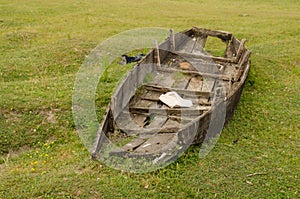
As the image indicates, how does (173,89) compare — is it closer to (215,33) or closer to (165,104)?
(165,104)

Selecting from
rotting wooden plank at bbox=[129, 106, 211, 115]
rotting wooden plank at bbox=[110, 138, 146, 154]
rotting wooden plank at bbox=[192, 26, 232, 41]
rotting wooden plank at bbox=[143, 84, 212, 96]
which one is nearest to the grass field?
rotting wooden plank at bbox=[110, 138, 146, 154]

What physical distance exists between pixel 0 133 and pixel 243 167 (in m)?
4.46

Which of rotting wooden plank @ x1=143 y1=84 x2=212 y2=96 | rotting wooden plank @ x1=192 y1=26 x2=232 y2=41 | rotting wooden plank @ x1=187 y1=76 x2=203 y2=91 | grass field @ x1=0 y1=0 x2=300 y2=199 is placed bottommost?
grass field @ x1=0 y1=0 x2=300 y2=199

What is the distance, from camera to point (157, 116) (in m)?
7.03

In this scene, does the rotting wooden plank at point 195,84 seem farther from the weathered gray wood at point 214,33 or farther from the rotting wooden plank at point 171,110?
the weathered gray wood at point 214,33

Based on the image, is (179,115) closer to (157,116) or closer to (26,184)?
(157,116)

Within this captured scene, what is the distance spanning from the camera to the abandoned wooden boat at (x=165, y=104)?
19.4 ft

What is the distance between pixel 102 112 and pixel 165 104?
1352 mm

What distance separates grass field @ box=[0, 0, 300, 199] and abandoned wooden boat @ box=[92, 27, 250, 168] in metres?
0.40

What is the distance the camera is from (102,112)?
7.59m

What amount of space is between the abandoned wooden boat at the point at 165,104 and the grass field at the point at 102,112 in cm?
40

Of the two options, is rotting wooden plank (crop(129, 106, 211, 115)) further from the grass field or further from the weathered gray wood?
the weathered gray wood

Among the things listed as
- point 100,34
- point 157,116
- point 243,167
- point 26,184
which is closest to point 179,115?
point 157,116

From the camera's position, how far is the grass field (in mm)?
5363
